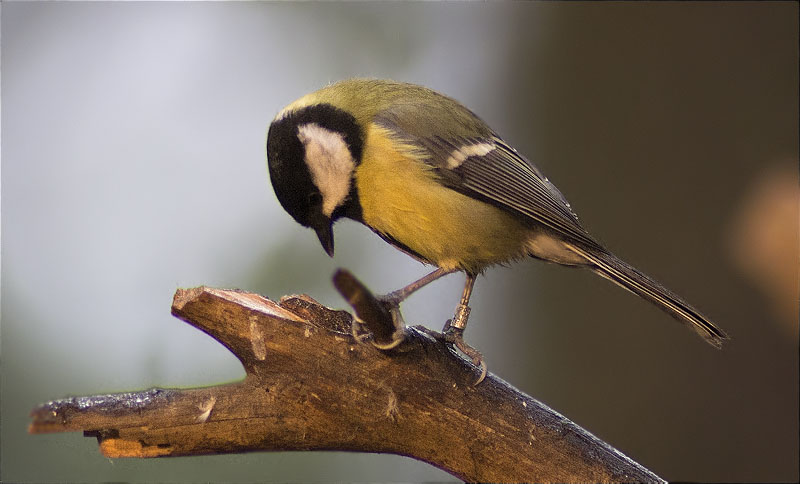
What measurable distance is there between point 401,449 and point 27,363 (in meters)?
2.02

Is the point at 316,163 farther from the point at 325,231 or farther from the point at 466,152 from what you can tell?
the point at 466,152

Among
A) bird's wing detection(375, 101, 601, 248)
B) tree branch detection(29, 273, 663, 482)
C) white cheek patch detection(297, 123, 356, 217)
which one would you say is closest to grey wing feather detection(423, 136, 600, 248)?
bird's wing detection(375, 101, 601, 248)

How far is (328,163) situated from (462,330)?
1.82 feet

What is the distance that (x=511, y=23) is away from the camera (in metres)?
2.73

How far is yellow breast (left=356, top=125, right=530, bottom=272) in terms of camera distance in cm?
168

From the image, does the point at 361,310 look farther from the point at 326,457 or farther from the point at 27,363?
the point at 27,363

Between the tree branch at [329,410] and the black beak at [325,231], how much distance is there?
0.40 metres

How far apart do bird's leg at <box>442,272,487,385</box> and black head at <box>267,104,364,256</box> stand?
14.7 inches

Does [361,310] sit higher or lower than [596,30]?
lower

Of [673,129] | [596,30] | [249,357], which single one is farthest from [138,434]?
[596,30]

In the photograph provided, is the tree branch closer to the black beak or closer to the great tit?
the great tit

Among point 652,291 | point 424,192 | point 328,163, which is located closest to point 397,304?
point 424,192

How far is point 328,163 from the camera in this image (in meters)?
1.73

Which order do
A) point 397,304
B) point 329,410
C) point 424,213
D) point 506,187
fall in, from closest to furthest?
point 329,410, point 397,304, point 424,213, point 506,187
